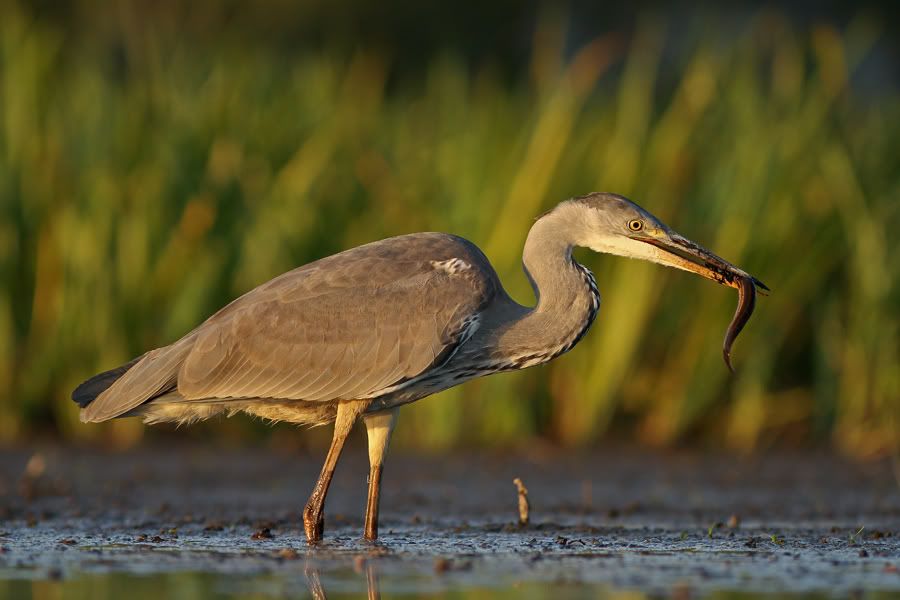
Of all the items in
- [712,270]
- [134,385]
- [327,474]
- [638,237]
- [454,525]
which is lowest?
[454,525]

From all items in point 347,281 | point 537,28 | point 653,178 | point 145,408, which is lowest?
point 145,408

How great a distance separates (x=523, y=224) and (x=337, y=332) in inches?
123

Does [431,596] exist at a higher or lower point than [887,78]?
lower

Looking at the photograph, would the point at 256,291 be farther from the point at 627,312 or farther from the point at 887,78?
the point at 887,78

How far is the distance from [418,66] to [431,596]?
22.1 metres

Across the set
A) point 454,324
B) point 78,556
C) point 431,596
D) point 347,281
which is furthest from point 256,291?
point 431,596

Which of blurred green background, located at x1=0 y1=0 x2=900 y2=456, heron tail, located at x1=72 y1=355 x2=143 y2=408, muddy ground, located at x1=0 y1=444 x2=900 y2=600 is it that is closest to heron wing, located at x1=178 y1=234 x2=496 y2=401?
heron tail, located at x1=72 y1=355 x2=143 y2=408

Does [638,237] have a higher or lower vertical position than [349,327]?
higher

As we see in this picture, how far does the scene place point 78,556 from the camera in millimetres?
6496

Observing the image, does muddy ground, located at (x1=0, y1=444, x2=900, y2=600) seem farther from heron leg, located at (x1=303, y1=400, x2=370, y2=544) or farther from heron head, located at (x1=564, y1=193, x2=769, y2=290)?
heron head, located at (x1=564, y1=193, x2=769, y2=290)

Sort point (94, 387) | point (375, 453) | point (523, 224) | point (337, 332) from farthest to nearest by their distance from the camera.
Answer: point (523, 224)
point (94, 387)
point (375, 453)
point (337, 332)

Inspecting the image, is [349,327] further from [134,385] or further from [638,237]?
[638,237]

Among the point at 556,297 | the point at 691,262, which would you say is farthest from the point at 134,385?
the point at 691,262

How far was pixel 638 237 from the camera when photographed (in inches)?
295
